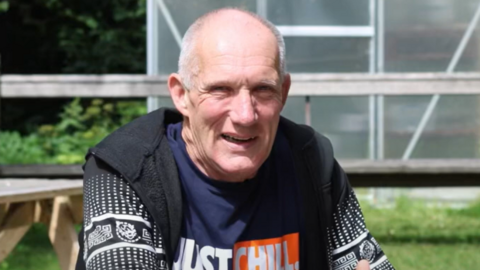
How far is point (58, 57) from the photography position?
13.2 metres

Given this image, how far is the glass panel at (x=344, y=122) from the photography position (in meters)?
8.12

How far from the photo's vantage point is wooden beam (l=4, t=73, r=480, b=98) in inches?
232

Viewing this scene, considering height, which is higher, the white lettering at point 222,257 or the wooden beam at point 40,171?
the white lettering at point 222,257

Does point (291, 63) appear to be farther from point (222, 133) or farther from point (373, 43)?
point (222, 133)

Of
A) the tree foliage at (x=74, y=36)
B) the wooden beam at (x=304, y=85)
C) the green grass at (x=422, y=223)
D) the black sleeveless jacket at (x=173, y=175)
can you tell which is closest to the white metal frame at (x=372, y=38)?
the green grass at (x=422, y=223)

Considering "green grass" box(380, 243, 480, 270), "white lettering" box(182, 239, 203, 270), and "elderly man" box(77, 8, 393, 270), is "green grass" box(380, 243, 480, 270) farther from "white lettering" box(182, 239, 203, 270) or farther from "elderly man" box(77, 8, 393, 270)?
"white lettering" box(182, 239, 203, 270)

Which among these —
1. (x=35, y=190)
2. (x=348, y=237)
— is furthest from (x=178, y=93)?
(x=35, y=190)

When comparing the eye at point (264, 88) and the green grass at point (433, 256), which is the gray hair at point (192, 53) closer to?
the eye at point (264, 88)

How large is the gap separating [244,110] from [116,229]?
39 cm

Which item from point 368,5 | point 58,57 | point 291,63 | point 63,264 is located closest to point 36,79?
point 63,264

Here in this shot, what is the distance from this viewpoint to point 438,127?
323 inches

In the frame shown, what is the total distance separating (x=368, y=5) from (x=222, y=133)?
20.1 feet

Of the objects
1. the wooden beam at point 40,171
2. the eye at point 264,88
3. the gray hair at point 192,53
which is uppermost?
the gray hair at point 192,53

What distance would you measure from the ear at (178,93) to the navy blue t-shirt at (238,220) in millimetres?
93
